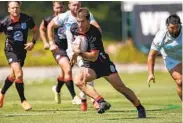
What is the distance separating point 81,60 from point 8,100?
5873 millimetres

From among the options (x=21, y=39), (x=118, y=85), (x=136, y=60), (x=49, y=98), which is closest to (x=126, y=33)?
(x=136, y=60)

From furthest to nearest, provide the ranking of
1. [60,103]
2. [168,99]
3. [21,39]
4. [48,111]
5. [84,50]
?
[168,99]
[60,103]
[21,39]
[48,111]
[84,50]

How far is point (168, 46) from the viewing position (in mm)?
13883

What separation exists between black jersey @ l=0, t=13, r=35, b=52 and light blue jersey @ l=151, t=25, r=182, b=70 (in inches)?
118

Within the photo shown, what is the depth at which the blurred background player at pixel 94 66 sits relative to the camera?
12848 mm

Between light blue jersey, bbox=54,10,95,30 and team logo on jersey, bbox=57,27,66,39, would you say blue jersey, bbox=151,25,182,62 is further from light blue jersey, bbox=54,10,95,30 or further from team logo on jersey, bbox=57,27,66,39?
team logo on jersey, bbox=57,27,66,39

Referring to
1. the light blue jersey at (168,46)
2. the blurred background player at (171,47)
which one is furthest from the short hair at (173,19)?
the light blue jersey at (168,46)

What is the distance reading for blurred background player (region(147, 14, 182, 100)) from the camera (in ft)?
43.9

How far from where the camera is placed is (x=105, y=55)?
43.2ft

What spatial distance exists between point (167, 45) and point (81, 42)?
1782mm

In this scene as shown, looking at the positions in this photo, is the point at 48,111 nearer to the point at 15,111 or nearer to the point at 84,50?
the point at 15,111

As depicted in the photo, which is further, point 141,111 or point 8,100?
point 8,100

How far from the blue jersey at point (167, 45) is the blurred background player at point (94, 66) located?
37.3 inches

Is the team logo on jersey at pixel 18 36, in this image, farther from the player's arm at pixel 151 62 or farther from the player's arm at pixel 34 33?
the player's arm at pixel 151 62
